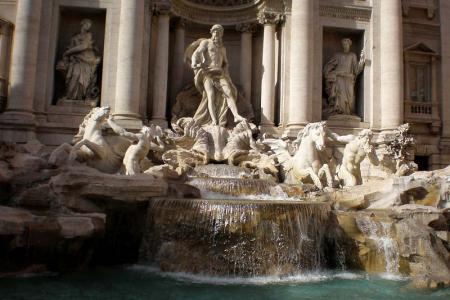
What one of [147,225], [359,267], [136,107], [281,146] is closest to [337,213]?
[359,267]

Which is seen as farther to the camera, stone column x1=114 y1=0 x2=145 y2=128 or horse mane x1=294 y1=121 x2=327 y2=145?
stone column x1=114 y1=0 x2=145 y2=128

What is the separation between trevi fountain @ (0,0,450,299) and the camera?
7520 millimetres

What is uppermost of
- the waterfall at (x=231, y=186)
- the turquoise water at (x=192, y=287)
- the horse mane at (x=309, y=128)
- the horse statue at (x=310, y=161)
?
the horse mane at (x=309, y=128)

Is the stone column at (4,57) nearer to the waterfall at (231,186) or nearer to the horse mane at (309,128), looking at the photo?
the waterfall at (231,186)

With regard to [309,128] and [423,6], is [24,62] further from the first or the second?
[423,6]

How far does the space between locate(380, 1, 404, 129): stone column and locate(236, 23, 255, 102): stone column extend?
176 inches

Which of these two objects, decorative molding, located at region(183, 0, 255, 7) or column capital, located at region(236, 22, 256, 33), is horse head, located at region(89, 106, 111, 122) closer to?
decorative molding, located at region(183, 0, 255, 7)

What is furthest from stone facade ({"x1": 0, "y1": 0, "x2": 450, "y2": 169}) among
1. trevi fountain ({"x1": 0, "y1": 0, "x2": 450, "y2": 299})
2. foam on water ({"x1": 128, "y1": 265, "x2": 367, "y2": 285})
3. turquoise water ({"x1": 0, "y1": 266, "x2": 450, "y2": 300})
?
turquoise water ({"x1": 0, "y1": 266, "x2": 450, "y2": 300})

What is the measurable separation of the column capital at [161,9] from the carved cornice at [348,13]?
527 centimetres

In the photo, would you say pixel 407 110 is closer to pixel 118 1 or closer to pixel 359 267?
pixel 359 267

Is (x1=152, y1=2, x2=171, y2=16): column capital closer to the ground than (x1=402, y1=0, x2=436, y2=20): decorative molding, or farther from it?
closer to the ground

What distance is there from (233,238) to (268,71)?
8.54 metres

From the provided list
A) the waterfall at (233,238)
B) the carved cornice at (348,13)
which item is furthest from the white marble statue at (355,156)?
the carved cornice at (348,13)

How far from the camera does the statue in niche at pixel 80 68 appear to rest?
15.0 m
